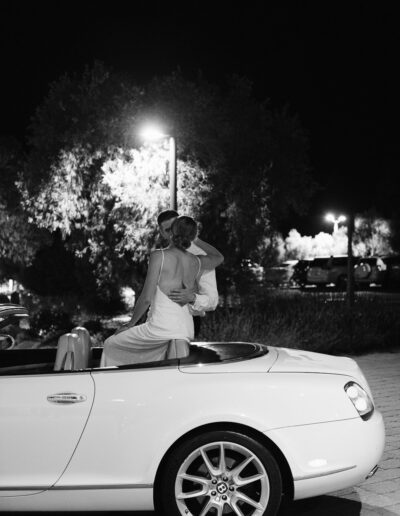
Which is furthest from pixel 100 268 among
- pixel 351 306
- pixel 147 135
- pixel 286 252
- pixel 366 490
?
pixel 286 252

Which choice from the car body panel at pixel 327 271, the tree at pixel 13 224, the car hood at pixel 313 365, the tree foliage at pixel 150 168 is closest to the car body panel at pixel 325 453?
the car hood at pixel 313 365

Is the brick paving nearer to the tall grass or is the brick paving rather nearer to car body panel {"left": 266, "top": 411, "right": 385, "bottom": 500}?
car body panel {"left": 266, "top": 411, "right": 385, "bottom": 500}

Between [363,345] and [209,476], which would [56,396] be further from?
[363,345]

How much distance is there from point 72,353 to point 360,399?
1.74 metres

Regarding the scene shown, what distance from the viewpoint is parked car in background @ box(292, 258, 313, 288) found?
128 feet

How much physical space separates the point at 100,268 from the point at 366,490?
17.5 m

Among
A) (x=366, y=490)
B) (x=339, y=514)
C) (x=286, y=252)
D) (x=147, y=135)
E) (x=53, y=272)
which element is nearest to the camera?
(x=339, y=514)

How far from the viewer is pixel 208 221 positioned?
20562 mm

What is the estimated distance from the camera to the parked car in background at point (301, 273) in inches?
1538

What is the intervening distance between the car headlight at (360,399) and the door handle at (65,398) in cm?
146

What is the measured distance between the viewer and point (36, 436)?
3.89 metres

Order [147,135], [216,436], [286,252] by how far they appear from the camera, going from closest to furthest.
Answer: [216,436]
[147,135]
[286,252]

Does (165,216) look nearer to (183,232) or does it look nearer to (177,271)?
(183,232)

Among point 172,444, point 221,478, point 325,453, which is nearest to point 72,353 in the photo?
point 172,444
